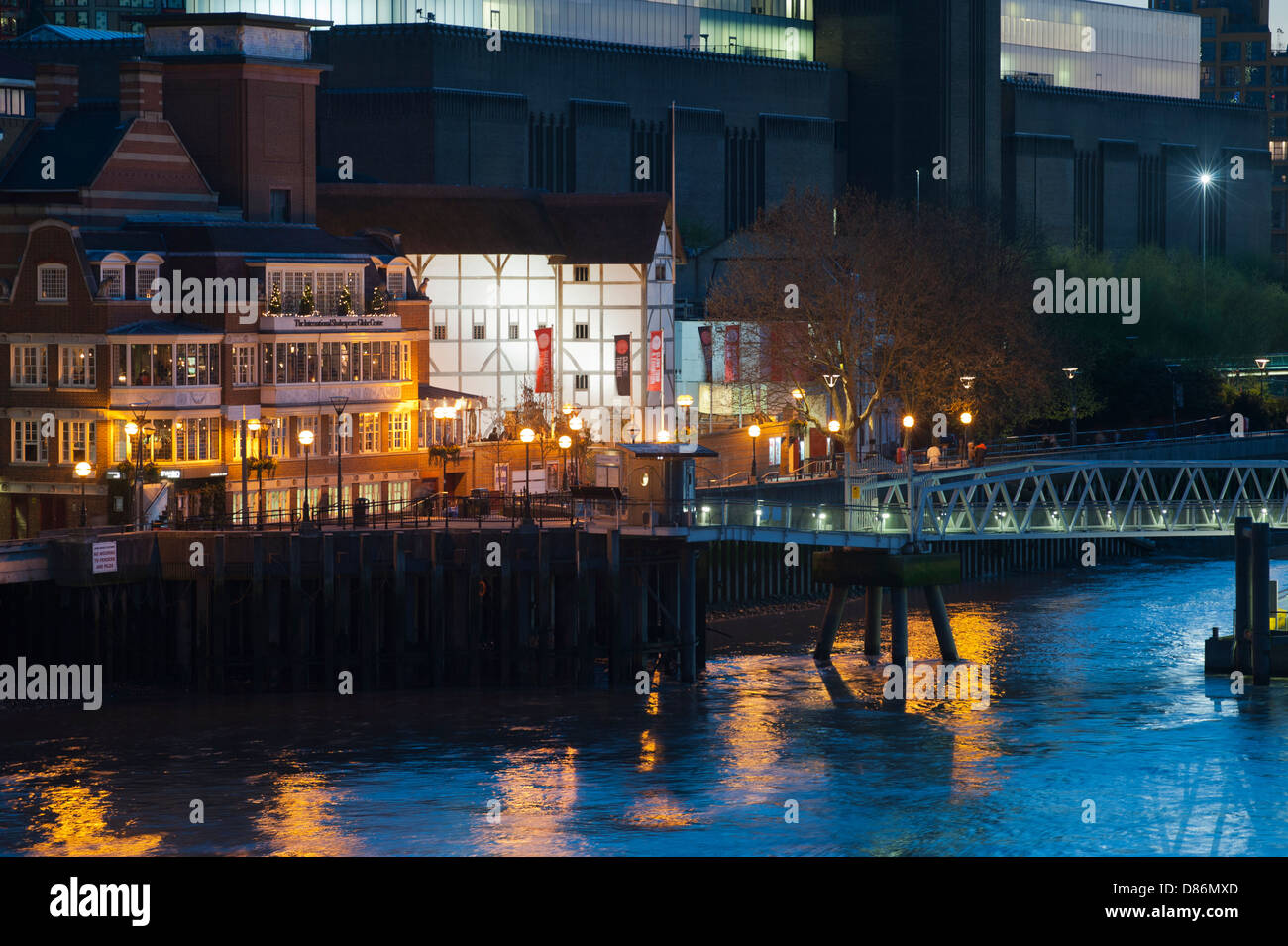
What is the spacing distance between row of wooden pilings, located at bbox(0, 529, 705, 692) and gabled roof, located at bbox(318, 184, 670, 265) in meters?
37.5

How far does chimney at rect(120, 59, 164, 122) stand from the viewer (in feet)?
342

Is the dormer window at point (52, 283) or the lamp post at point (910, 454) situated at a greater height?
the dormer window at point (52, 283)

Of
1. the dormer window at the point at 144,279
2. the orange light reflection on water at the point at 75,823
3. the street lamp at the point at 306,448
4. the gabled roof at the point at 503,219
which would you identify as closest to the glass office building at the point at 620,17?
the gabled roof at the point at 503,219

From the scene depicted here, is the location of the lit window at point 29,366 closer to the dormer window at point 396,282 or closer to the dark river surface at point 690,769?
the dormer window at point 396,282

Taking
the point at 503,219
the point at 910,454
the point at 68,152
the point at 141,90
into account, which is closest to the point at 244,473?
the point at 68,152

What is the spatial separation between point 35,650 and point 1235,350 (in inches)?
3789

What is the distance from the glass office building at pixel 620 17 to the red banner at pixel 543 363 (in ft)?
121

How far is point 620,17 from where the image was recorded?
575ft

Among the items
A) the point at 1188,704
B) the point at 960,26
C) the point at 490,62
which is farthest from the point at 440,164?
the point at 1188,704

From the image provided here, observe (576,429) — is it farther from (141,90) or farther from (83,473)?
(83,473)

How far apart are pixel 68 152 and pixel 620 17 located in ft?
247

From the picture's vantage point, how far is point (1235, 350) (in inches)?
6521

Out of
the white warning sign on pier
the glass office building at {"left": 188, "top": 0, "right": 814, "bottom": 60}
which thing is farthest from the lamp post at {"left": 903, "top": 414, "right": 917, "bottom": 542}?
the glass office building at {"left": 188, "top": 0, "right": 814, "bottom": 60}

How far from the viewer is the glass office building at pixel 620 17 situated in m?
160
